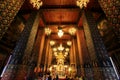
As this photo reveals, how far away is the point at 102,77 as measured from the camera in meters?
5.53

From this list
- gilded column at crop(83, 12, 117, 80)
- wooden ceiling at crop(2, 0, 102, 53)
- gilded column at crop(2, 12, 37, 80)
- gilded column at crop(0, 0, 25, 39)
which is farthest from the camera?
wooden ceiling at crop(2, 0, 102, 53)

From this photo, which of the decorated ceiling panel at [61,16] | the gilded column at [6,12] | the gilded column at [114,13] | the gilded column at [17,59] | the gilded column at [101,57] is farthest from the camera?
the decorated ceiling panel at [61,16]

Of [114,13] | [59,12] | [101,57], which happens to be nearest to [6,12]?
[114,13]

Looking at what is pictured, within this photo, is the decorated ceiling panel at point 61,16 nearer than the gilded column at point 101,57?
No

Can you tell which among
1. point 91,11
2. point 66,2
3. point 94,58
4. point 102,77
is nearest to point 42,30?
point 66,2

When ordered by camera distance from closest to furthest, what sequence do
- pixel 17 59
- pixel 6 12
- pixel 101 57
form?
pixel 6 12 → pixel 101 57 → pixel 17 59

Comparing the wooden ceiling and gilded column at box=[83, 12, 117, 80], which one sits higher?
the wooden ceiling

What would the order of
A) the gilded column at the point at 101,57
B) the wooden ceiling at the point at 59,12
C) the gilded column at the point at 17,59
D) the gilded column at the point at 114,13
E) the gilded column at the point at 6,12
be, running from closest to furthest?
the gilded column at the point at 6,12 < the gilded column at the point at 114,13 < the gilded column at the point at 101,57 < the gilded column at the point at 17,59 < the wooden ceiling at the point at 59,12

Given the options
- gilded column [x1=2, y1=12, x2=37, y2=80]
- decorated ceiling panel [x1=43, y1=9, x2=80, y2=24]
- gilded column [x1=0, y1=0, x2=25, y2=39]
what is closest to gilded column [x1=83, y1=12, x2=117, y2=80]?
decorated ceiling panel [x1=43, y1=9, x2=80, y2=24]

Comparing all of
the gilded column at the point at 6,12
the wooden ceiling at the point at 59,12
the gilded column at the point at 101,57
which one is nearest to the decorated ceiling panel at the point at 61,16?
the wooden ceiling at the point at 59,12

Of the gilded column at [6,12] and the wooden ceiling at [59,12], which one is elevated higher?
the wooden ceiling at [59,12]

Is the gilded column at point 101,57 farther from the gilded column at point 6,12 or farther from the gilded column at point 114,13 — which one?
the gilded column at point 6,12

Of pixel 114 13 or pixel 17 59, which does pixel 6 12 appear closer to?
pixel 17 59

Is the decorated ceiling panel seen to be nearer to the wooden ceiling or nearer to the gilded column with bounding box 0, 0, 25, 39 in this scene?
the wooden ceiling
